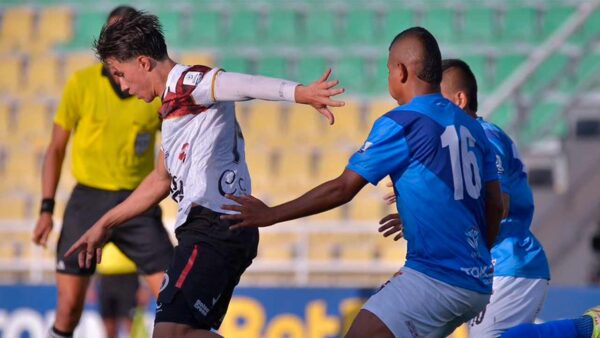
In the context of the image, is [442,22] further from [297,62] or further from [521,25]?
[297,62]

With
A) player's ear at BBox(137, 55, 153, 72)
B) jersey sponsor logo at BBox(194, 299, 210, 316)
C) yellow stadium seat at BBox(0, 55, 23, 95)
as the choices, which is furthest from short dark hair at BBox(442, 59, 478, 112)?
yellow stadium seat at BBox(0, 55, 23, 95)

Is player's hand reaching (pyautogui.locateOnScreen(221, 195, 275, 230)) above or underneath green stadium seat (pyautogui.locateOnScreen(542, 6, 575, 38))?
underneath

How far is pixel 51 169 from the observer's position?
296 inches

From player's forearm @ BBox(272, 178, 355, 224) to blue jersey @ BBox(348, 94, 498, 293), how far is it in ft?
0.36

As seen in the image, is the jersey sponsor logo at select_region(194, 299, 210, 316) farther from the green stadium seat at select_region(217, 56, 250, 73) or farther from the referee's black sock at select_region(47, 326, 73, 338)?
the green stadium seat at select_region(217, 56, 250, 73)

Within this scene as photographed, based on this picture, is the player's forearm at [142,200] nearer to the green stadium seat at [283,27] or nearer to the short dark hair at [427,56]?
the short dark hair at [427,56]

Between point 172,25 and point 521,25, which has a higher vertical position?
point 521,25

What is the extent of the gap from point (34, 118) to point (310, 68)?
4.31m

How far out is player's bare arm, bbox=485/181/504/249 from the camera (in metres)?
4.94

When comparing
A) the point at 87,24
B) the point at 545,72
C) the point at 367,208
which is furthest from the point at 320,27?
the point at 545,72

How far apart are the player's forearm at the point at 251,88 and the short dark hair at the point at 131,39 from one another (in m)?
0.44

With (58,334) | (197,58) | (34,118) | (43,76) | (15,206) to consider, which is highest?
(197,58)

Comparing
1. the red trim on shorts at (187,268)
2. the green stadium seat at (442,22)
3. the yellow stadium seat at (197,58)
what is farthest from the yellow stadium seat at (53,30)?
the red trim on shorts at (187,268)

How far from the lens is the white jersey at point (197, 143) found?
17.6ft
